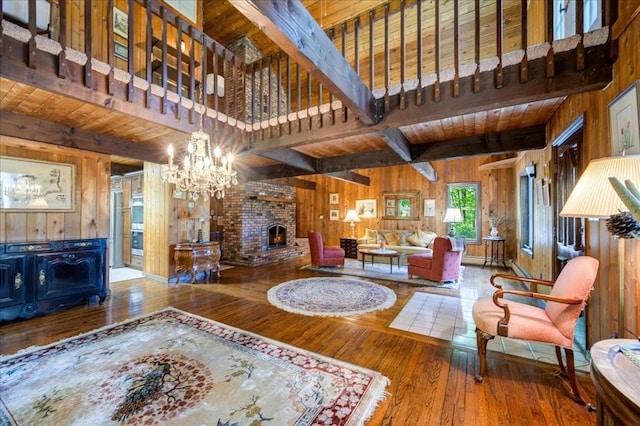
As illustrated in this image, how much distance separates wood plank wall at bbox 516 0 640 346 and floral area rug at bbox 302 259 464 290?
2527mm

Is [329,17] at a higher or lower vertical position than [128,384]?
higher

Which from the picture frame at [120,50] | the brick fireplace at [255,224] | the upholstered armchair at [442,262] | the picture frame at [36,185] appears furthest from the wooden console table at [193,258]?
the upholstered armchair at [442,262]

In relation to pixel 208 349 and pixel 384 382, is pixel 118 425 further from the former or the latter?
pixel 384 382

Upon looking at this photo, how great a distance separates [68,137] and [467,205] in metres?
8.21

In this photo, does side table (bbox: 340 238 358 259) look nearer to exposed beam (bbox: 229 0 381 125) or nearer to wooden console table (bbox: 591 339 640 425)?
exposed beam (bbox: 229 0 381 125)

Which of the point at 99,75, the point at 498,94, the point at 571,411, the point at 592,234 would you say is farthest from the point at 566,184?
the point at 99,75

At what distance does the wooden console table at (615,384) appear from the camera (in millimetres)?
796

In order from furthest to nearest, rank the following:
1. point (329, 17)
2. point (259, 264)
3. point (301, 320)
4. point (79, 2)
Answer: point (259, 264), point (329, 17), point (79, 2), point (301, 320)

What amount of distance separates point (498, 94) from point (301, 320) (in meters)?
3.00

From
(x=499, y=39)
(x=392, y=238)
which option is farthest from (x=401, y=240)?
(x=499, y=39)

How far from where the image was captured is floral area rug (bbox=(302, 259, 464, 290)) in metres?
4.76

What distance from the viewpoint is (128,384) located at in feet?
6.29

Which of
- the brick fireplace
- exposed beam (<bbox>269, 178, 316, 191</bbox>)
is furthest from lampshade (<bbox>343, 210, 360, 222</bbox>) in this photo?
the brick fireplace

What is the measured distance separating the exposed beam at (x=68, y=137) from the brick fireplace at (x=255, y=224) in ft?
8.63
